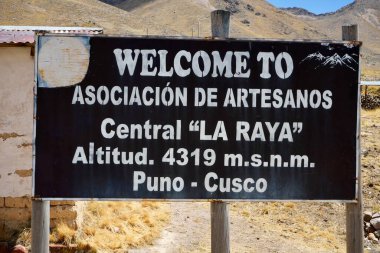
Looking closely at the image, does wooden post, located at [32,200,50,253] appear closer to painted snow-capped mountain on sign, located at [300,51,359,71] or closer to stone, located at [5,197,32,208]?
painted snow-capped mountain on sign, located at [300,51,359,71]

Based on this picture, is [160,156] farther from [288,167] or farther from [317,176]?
[317,176]

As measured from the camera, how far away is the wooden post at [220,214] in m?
3.52

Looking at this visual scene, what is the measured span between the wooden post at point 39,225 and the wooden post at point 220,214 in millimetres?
1338

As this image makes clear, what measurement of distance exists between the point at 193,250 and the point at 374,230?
226 inches

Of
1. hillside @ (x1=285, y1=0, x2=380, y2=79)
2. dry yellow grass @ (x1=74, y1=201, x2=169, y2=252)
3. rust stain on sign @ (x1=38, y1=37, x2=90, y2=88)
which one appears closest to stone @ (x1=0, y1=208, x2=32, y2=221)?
dry yellow grass @ (x1=74, y1=201, x2=169, y2=252)

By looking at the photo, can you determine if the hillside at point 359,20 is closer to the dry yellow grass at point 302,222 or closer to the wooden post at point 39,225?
the dry yellow grass at point 302,222

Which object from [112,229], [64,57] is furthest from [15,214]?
[64,57]

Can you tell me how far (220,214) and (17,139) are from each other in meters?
3.77

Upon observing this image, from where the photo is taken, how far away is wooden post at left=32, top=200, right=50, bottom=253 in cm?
347

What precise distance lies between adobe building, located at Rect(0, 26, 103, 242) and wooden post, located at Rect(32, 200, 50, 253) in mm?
2837

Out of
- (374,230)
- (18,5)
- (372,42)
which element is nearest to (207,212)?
(374,230)

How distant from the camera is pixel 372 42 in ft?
424

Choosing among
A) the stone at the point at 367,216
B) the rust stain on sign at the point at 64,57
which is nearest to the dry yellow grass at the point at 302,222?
the stone at the point at 367,216

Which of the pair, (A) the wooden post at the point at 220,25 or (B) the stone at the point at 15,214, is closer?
(A) the wooden post at the point at 220,25
